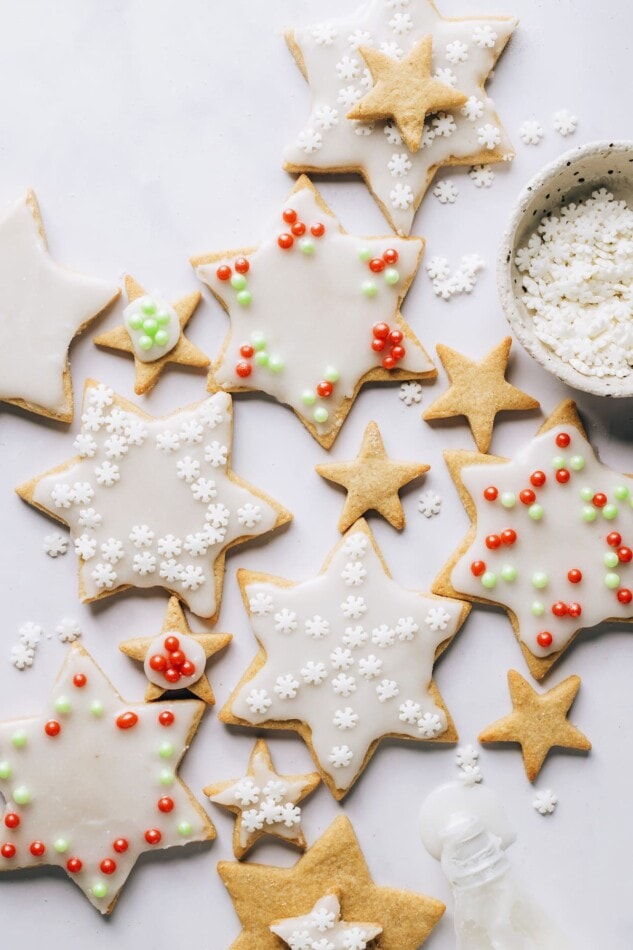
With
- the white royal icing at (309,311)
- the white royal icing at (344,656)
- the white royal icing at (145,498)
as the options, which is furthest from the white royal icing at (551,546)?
the white royal icing at (145,498)

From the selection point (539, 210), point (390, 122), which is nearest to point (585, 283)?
point (539, 210)

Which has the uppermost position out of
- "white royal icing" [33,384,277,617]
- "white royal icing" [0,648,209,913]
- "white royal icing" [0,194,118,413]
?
"white royal icing" [0,194,118,413]

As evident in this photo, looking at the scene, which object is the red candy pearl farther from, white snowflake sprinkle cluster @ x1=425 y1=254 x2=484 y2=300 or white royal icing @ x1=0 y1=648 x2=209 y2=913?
white snowflake sprinkle cluster @ x1=425 y1=254 x2=484 y2=300

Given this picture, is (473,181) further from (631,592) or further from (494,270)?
(631,592)

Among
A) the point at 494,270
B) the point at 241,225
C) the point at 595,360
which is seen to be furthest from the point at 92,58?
the point at 595,360

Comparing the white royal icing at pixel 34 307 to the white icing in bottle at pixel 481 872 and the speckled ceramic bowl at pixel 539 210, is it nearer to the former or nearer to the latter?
the speckled ceramic bowl at pixel 539 210

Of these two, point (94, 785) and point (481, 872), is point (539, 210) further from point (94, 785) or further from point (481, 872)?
point (94, 785)

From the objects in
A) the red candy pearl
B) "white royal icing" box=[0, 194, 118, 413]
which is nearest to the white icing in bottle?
the red candy pearl
